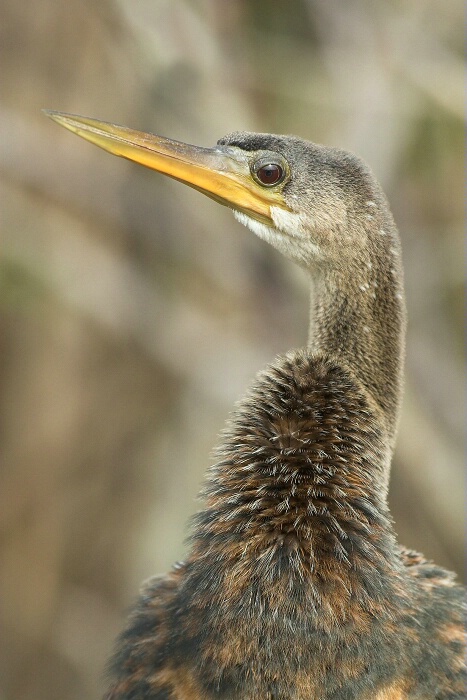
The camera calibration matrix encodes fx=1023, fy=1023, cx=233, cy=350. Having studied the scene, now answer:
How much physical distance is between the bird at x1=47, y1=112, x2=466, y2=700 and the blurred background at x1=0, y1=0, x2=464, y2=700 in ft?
9.38

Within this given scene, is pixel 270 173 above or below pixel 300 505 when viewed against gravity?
above

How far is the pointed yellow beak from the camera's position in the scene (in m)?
2.79

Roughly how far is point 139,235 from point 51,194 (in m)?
0.66

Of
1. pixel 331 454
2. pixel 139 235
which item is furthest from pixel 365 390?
pixel 139 235

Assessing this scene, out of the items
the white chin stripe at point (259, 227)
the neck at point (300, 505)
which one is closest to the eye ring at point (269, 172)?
the white chin stripe at point (259, 227)

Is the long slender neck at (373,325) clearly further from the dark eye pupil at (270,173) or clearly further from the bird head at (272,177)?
the dark eye pupil at (270,173)

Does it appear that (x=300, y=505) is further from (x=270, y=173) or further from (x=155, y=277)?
(x=155, y=277)

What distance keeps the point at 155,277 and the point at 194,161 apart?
4.05 metres

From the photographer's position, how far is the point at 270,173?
2.82m

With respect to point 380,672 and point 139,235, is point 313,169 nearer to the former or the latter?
point 380,672

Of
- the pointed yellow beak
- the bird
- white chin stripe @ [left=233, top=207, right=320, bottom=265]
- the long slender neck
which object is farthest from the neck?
the pointed yellow beak

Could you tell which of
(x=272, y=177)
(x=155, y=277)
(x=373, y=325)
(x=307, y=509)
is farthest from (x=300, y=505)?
(x=155, y=277)

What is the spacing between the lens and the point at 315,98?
6148mm

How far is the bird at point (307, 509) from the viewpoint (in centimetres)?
229
